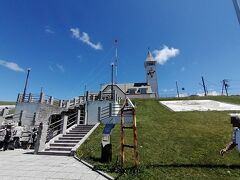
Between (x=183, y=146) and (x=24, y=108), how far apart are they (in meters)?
24.4

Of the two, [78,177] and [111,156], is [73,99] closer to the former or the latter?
[111,156]

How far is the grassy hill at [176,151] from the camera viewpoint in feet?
30.3

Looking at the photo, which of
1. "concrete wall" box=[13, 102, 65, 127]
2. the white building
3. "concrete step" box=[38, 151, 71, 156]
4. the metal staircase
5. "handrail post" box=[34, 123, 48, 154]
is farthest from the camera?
the white building

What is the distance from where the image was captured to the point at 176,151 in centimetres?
1223

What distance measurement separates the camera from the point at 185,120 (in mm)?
21000

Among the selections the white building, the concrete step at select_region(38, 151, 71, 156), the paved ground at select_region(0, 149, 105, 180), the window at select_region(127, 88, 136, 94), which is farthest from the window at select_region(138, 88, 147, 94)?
the paved ground at select_region(0, 149, 105, 180)

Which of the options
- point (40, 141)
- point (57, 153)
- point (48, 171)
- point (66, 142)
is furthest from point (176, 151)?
point (40, 141)

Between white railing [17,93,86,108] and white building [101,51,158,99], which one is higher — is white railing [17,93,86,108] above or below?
below

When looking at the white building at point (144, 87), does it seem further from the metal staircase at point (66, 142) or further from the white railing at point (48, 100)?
the metal staircase at point (66, 142)

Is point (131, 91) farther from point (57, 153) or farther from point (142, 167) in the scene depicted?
point (142, 167)

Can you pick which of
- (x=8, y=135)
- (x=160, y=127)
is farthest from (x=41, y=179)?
(x=160, y=127)

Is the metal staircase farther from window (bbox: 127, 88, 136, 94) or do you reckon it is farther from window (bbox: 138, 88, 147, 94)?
window (bbox: 138, 88, 147, 94)

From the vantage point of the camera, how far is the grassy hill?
9242mm

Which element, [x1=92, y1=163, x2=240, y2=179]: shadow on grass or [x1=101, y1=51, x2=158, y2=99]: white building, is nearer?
[x1=92, y1=163, x2=240, y2=179]: shadow on grass
